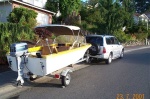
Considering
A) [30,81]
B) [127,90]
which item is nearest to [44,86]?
[30,81]

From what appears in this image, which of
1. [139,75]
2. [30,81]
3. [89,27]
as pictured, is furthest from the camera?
[89,27]

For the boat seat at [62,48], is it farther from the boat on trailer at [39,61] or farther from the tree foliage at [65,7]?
the tree foliage at [65,7]

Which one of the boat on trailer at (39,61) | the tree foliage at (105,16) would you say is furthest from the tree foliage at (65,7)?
the boat on trailer at (39,61)

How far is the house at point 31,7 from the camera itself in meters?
25.9

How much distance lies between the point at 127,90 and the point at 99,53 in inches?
233

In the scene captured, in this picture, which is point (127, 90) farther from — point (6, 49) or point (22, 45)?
point (6, 49)

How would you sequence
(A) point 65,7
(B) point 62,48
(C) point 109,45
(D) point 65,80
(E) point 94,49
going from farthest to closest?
1. (A) point 65,7
2. (C) point 109,45
3. (E) point 94,49
4. (B) point 62,48
5. (D) point 65,80

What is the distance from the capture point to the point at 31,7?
92.5ft

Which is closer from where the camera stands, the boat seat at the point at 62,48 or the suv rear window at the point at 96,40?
the boat seat at the point at 62,48

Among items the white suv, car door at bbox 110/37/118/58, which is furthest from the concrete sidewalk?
car door at bbox 110/37/118/58

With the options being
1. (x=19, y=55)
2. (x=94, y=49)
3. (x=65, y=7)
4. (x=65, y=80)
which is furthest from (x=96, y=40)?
(x=65, y=7)

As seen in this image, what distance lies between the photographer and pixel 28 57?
29.4 ft

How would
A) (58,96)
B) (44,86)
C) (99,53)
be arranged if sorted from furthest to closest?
(99,53), (44,86), (58,96)
